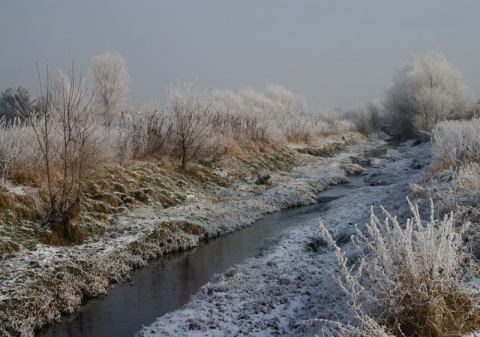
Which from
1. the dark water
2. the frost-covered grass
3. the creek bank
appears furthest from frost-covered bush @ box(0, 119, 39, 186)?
the frost-covered grass

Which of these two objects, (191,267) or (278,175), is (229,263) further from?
(278,175)

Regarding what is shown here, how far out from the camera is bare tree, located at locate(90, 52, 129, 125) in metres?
45.9

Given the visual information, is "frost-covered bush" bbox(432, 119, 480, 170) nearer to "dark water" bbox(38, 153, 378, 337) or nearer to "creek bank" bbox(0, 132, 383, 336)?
"dark water" bbox(38, 153, 378, 337)

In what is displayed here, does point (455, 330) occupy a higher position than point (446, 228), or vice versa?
point (446, 228)

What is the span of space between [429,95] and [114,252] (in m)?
45.2

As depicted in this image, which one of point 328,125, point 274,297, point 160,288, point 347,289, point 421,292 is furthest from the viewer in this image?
point 328,125

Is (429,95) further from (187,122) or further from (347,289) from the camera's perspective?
(347,289)

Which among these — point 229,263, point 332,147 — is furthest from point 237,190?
point 332,147

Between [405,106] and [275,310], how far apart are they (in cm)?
5091

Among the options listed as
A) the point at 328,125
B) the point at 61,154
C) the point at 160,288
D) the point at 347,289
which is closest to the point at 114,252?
the point at 160,288

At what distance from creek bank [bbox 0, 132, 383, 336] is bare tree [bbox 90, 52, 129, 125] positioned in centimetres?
2832

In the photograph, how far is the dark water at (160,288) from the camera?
8680mm

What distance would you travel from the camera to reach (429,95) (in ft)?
158

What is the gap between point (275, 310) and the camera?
323 inches
